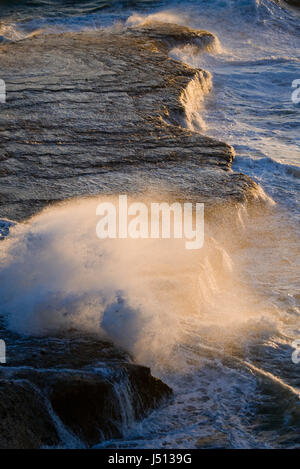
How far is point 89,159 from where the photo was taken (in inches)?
228

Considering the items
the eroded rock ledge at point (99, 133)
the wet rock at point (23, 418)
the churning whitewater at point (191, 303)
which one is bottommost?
the wet rock at point (23, 418)

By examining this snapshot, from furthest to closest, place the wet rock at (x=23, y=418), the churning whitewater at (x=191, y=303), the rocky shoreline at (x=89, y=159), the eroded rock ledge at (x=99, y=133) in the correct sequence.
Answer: the eroded rock ledge at (x=99, y=133) → the churning whitewater at (x=191, y=303) → the rocky shoreline at (x=89, y=159) → the wet rock at (x=23, y=418)

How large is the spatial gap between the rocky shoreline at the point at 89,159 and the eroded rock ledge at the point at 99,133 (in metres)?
0.01

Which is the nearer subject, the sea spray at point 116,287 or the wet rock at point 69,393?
the wet rock at point 69,393

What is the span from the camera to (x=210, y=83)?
353 inches

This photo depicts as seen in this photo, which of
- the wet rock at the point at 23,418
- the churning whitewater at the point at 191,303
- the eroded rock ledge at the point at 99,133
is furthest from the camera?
the eroded rock ledge at the point at 99,133

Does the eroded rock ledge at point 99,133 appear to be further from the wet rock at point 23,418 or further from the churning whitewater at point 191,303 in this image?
the wet rock at point 23,418

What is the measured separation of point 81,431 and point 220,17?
1158 centimetres

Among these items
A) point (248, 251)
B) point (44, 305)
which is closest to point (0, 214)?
point (44, 305)

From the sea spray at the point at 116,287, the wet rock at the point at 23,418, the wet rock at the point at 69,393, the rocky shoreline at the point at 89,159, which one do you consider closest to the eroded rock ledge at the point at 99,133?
the rocky shoreline at the point at 89,159

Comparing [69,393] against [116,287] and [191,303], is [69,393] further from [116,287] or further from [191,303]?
[191,303]

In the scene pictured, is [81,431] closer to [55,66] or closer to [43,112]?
[43,112]

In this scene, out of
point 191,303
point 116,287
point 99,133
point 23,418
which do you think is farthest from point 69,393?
point 99,133

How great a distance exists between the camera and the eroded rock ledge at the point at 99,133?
5297 mm
